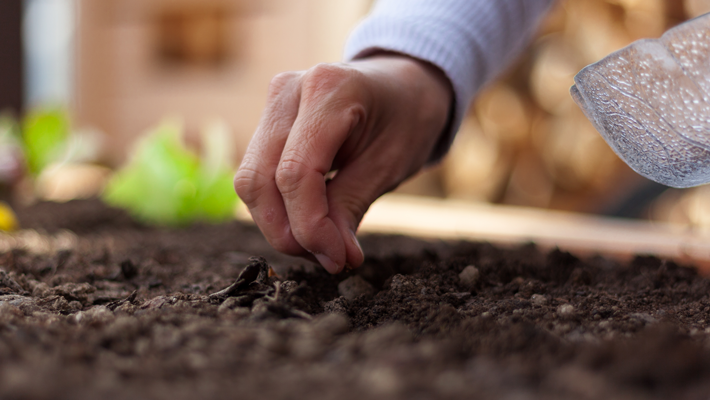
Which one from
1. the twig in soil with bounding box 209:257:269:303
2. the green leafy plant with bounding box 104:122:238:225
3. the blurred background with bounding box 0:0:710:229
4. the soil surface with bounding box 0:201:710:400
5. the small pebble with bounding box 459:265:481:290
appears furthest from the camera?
the blurred background with bounding box 0:0:710:229

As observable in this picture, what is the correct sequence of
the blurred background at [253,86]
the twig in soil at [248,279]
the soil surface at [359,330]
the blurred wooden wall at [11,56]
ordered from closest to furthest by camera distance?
the soil surface at [359,330]
the twig in soil at [248,279]
the blurred background at [253,86]
the blurred wooden wall at [11,56]

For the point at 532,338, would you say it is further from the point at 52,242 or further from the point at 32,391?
the point at 52,242

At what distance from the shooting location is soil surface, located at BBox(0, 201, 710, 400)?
37cm

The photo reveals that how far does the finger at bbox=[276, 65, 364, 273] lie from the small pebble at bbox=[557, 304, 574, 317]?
29 cm

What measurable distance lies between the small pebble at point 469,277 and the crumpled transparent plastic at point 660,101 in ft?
0.84

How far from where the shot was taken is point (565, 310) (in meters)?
0.60

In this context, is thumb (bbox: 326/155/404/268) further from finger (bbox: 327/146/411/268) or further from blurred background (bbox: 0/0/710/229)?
blurred background (bbox: 0/0/710/229)

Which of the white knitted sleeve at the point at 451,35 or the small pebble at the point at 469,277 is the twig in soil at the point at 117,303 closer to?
the small pebble at the point at 469,277

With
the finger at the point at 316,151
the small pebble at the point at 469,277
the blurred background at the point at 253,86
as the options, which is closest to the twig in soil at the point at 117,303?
the finger at the point at 316,151

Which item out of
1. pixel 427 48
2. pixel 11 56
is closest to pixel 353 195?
pixel 427 48

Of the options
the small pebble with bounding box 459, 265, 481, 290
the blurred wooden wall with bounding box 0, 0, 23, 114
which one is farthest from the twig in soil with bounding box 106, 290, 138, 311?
the blurred wooden wall with bounding box 0, 0, 23, 114

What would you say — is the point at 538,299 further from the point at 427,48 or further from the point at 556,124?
the point at 556,124

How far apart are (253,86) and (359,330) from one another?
4002 millimetres

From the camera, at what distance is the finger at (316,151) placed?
26.4 inches
